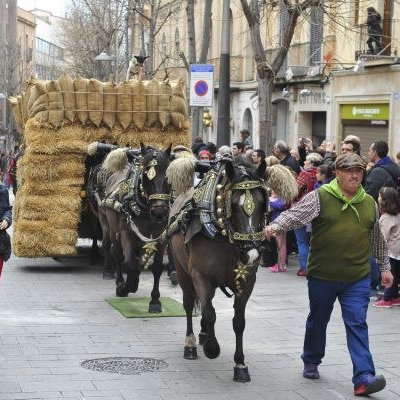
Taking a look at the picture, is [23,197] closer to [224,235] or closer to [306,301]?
[306,301]

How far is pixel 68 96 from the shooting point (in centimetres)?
1443

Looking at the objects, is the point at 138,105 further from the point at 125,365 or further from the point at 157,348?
the point at 125,365

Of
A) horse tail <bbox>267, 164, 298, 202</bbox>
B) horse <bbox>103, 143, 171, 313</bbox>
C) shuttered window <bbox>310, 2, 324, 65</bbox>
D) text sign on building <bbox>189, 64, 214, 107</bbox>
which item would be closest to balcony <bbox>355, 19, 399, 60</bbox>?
shuttered window <bbox>310, 2, 324, 65</bbox>

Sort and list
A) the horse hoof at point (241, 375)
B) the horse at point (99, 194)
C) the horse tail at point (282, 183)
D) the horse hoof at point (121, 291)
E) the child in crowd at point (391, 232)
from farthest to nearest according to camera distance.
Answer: the horse at point (99, 194) → the horse hoof at point (121, 291) → the child in crowd at point (391, 232) → the horse tail at point (282, 183) → the horse hoof at point (241, 375)

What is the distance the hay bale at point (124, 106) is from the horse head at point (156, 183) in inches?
128

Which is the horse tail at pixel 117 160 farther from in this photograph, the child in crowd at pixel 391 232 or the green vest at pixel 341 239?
the green vest at pixel 341 239

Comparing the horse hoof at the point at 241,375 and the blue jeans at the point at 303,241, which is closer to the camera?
the horse hoof at the point at 241,375

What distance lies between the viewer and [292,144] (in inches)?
1315

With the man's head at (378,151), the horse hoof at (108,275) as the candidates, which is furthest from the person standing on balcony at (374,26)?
the horse hoof at (108,275)

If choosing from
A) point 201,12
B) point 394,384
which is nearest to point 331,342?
point 394,384

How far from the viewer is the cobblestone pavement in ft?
25.7

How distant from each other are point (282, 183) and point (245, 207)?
2.06ft

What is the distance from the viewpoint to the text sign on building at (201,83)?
20.3 metres

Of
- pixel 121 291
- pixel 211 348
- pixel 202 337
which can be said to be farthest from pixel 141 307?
pixel 211 348
